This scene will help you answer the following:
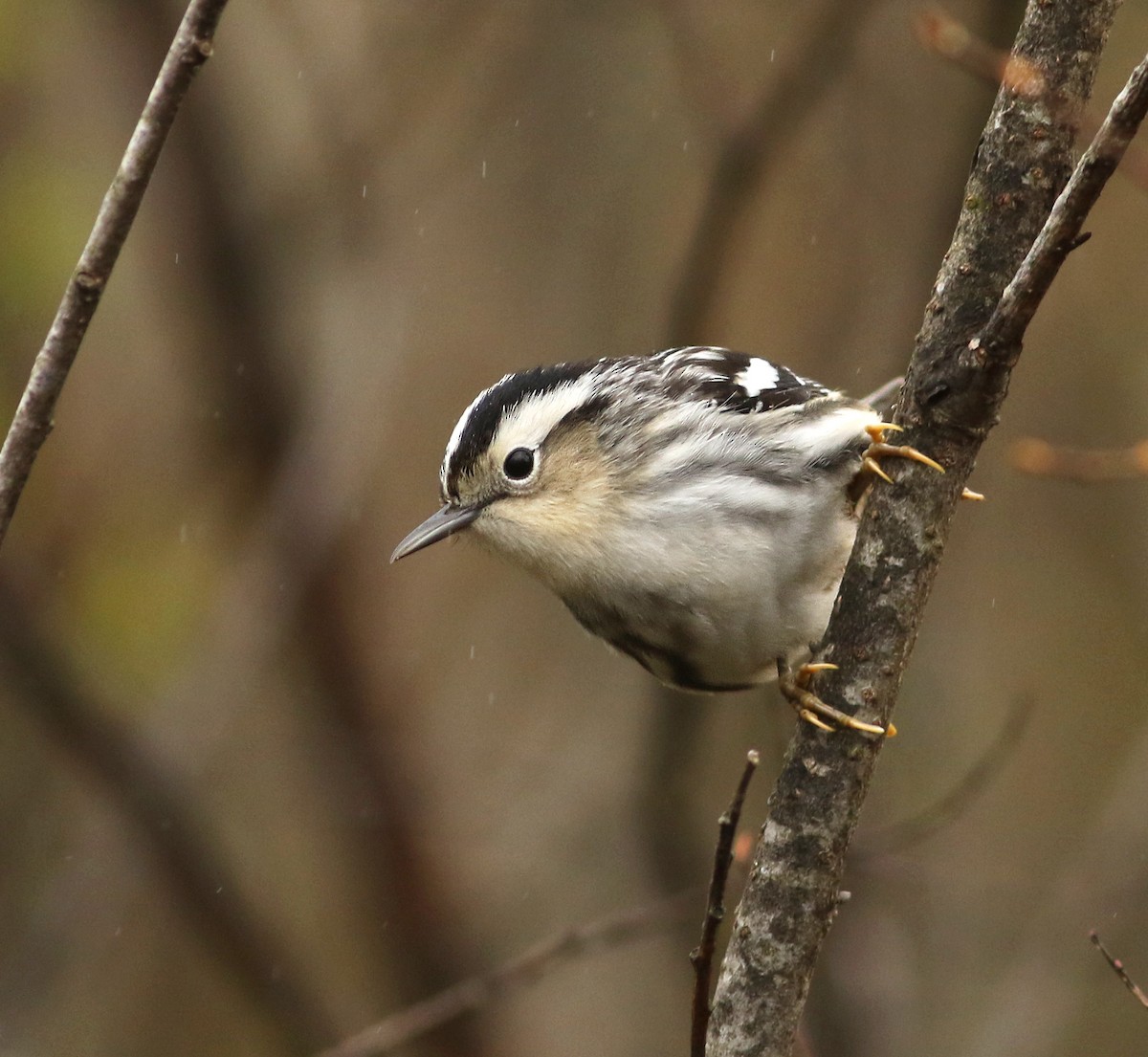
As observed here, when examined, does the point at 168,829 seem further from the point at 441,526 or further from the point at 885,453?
the point at 885,453

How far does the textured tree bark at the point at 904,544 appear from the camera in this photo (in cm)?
307

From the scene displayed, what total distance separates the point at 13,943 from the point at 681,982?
3.44 m

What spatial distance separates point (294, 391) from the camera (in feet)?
23.4

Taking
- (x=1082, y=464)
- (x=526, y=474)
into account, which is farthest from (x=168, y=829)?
(x=1082, y=464)

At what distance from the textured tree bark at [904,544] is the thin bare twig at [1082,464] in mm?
835

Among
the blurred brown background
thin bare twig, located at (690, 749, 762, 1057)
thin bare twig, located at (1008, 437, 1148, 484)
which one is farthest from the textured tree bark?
→ the blurred brown background

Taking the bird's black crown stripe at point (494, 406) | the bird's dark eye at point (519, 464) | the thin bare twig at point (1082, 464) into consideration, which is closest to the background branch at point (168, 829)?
the bird's black crown stripe at point (494, 406)

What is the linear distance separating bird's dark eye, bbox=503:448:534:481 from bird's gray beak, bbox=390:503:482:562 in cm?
14

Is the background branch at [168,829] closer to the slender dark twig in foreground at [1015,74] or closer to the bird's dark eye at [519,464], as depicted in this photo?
the bird's dark eye at [519,464]

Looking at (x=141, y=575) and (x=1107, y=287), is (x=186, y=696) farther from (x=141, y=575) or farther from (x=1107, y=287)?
(x=1107, y=287)

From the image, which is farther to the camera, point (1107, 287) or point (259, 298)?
point (1107, 287)

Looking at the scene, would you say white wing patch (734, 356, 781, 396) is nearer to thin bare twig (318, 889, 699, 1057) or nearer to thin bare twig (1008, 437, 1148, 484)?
thin bare twig (1008, 437, 1148, 484)

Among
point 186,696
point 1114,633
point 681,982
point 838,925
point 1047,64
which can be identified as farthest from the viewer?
point 1114,633

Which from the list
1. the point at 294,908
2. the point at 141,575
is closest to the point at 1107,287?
the point at 141,575
